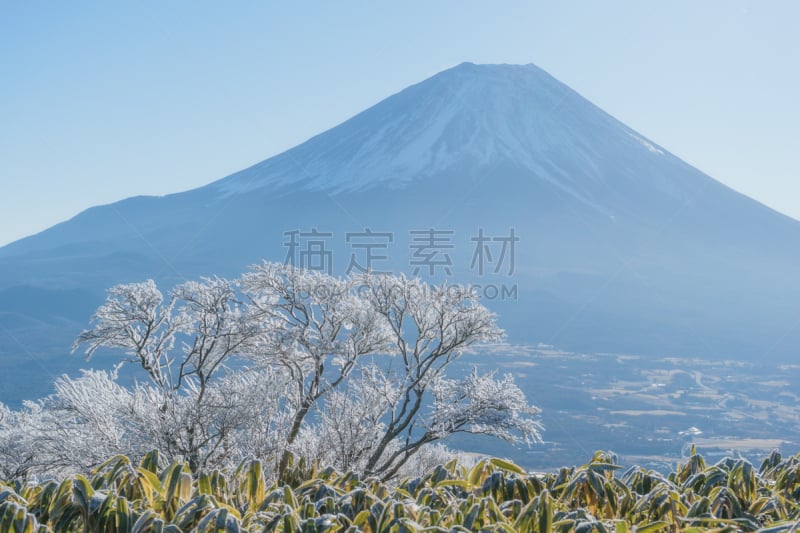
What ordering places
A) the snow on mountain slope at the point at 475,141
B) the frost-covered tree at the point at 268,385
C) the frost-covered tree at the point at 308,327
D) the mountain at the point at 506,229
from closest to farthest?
the frost-covered tree at the point at 268,385, the frost-covered tree at the point at 308,327, the mountain at the point at 506,229, the snow on mountain slope at the point at 475,141

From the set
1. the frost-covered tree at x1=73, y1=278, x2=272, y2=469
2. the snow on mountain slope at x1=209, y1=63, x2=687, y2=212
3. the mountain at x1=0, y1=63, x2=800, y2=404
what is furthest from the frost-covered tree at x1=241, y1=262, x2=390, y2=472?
the snow on mountain slope at x1=209, y1=63, x2=687, y2=212

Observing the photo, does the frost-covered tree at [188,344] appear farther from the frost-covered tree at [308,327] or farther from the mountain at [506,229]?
the mountain at [506,229]

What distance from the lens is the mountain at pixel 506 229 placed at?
118 metres

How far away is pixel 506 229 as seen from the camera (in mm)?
138375

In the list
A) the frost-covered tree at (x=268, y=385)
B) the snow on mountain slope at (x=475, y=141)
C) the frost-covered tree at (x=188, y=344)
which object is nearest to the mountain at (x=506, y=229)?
the snow on mountain slope at (x=475, y=141)

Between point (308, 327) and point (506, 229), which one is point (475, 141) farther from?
point (308, 327)

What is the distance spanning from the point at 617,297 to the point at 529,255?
19.2 m

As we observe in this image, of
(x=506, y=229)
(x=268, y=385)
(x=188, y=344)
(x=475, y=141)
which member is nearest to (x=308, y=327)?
(x=268, y=385)

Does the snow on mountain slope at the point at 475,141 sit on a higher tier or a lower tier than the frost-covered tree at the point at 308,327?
higher

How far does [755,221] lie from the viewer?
157 metres

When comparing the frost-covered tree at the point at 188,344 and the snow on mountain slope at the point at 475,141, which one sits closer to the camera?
the frost-covered tree at the point at 188,344

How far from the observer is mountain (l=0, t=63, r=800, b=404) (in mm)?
117688

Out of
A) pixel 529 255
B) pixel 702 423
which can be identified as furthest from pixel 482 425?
pixel 529 255

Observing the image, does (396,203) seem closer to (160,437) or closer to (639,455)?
(639,455)
